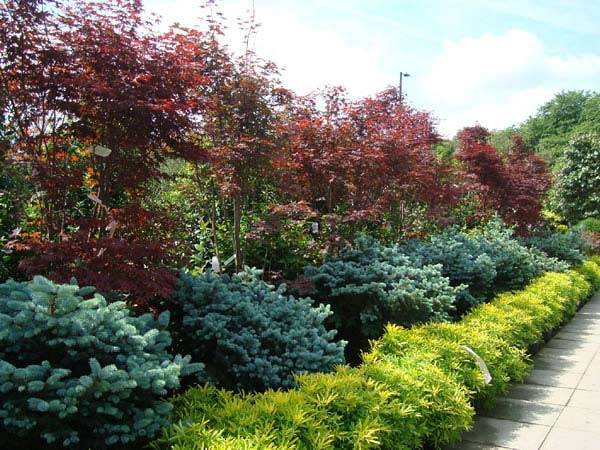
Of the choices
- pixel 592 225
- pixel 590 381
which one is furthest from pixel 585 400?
pixel 592 225

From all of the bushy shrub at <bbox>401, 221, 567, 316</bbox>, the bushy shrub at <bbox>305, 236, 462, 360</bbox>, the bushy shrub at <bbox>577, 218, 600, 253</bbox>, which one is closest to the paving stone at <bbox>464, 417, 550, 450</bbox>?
the bushy shrub at <bbox>305, 236, 462, 360</bbox>

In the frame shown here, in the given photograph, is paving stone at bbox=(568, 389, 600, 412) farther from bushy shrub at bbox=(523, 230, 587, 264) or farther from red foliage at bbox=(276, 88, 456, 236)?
bushy shrub at bbox=(523, 230, 587, 264)

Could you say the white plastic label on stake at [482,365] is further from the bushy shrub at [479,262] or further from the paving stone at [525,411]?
the bushy shrub at [479,262]

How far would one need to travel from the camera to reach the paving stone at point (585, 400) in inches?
191

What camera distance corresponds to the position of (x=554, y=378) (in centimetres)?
571

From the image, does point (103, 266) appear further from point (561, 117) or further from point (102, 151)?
point (561, 117)

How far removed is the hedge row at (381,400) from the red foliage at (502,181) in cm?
600

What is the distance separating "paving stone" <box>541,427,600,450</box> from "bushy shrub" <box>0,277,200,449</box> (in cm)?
257

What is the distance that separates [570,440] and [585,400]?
1.04 metres

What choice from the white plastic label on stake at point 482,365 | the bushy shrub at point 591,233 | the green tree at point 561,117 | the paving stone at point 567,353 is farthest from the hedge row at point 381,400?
the green tree at point 561,117

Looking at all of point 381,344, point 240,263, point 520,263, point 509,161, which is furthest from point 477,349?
point 509,161

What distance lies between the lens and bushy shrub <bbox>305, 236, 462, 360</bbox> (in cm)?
563

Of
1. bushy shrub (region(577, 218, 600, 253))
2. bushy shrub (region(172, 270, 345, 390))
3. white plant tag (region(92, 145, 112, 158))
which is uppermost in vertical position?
white plant tag (region(92, 145, 112, 158))

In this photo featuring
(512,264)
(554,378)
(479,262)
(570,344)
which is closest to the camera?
(554,378)
